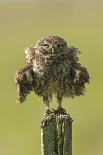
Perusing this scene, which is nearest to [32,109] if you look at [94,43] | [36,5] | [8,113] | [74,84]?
[8,113]

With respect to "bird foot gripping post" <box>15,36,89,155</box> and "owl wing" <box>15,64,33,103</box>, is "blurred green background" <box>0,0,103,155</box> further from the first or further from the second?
"owl wing" <box>15,64,33,103</box>

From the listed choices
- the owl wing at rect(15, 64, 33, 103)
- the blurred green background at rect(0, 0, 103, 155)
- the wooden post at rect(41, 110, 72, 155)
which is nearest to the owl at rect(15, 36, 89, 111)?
the owl wing at rect(15, 64, 33, 103)

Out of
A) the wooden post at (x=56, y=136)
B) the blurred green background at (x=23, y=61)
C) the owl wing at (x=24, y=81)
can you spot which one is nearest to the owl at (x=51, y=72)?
the owl wing at (x=24, y=81)

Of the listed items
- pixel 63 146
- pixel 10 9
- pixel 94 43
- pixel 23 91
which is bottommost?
pixel 63 146

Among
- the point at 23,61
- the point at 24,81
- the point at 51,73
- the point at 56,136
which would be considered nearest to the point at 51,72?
the point at 51,73

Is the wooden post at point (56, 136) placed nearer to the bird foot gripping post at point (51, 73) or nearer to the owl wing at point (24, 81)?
the bird foot gripping post at point (51, 73)

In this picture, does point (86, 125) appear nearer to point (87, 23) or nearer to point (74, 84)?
point (74, 84)

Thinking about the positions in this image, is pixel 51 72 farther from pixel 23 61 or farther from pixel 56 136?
pixel 23 61
